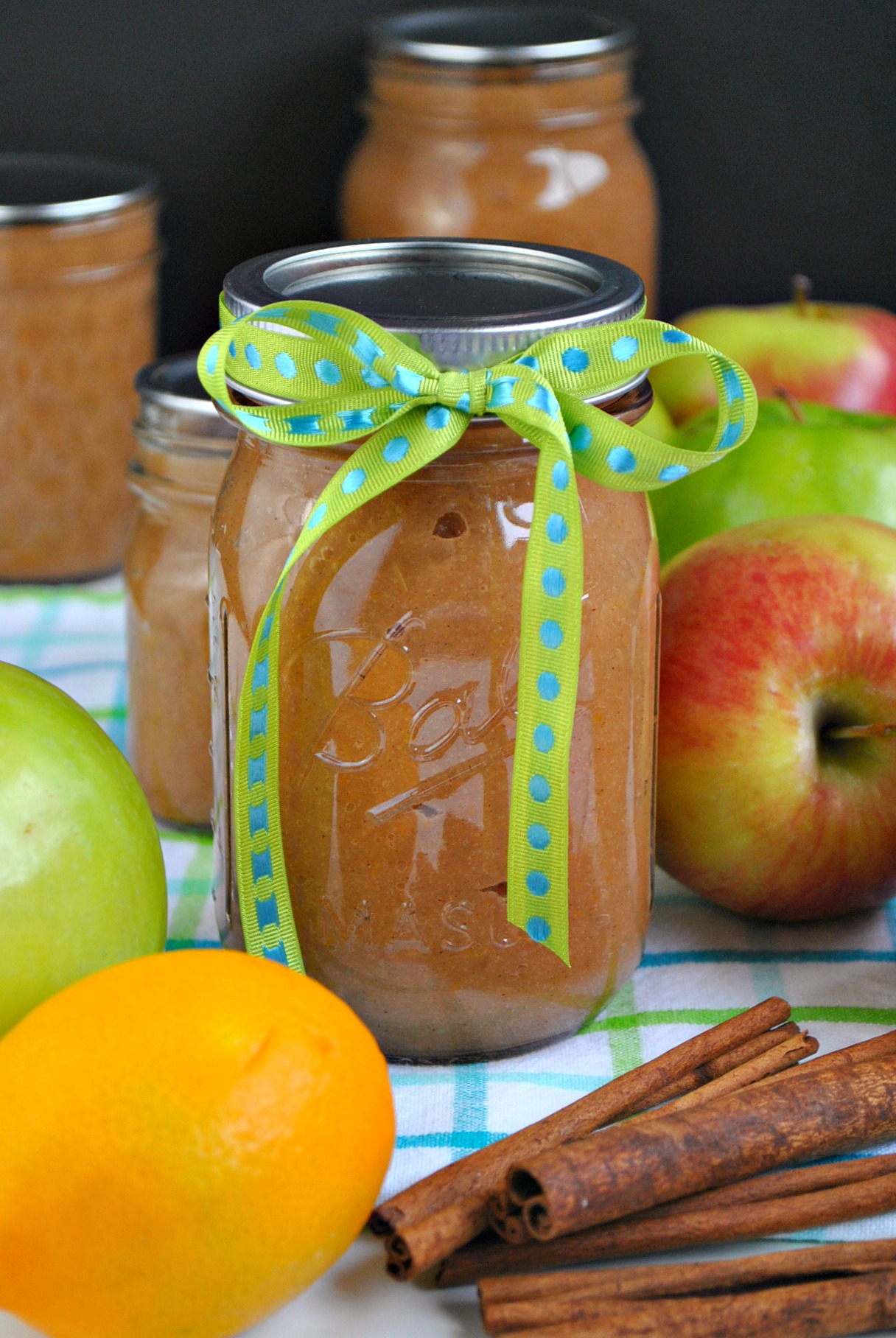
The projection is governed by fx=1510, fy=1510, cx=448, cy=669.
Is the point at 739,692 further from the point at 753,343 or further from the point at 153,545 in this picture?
the point at 753,343

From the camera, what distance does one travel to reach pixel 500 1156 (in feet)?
1.92

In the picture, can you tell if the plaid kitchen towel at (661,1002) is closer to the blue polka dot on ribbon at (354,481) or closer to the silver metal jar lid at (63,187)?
the blue polka dot on ribbon at (354,481)

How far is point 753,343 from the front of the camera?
122 cm

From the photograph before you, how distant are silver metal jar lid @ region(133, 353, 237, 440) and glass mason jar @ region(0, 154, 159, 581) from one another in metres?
0.36

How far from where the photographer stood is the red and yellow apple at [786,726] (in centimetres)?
72

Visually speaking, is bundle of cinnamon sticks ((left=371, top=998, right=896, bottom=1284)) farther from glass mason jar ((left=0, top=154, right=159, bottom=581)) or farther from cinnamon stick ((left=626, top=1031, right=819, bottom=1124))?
glass mason jar ((left=0, top=154, right=159, bottom=581))

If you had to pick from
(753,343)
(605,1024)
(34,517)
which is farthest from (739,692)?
(34,517)

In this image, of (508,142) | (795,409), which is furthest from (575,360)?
(508,142)

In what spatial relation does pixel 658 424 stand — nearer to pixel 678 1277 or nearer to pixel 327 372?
pixel 327 372

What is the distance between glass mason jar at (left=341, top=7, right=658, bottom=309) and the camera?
3.85 feet

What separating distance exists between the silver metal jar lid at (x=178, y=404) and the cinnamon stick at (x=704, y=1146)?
41 cm

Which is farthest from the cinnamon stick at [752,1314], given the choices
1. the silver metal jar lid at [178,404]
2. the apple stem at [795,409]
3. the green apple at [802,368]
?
the green apple at [802,368]

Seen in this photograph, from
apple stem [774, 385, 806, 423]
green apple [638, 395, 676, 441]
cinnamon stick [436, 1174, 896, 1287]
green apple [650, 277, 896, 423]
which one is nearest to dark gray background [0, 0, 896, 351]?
green apple [650, 277, 896, 423]

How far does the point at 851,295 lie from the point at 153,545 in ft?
3.09
